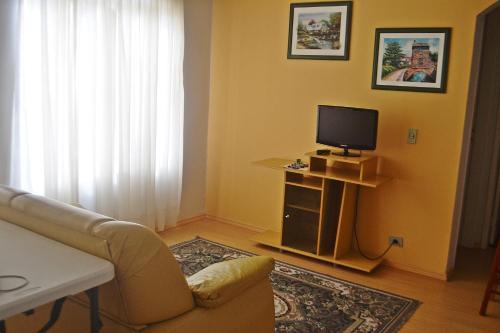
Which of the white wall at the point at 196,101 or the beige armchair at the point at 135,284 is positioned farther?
the white wall at the point at 196,101

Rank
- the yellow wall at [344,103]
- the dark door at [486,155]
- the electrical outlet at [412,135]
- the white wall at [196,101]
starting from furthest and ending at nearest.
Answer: the white wall at [196,101]
the dark door at [486,155]
the electrical outlet at [412,135]
the yellow wall at [344,103]

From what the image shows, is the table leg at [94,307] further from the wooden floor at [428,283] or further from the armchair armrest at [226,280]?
the wooden floor at [428,283]

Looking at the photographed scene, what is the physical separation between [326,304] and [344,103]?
175 centimetres

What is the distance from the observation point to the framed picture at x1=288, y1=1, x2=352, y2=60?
425 cm

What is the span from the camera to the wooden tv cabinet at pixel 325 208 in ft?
13.2

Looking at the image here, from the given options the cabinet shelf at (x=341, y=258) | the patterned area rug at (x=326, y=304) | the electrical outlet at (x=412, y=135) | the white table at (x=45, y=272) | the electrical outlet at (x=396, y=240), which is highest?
the electrical outlet at (x=412, y=135)

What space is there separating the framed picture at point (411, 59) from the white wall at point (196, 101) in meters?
1.72

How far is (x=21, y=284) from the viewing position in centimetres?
158

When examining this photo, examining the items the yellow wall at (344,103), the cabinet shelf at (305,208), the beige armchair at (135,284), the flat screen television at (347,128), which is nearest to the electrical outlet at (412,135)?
the yellow wall at (344,103)

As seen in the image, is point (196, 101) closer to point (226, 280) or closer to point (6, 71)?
point (6, 71)

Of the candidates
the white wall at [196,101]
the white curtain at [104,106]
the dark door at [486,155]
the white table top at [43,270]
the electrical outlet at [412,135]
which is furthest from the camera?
the white wall at [196,101]

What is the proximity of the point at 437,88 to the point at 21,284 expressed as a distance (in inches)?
130

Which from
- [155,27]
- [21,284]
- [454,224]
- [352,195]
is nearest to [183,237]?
[352,195]

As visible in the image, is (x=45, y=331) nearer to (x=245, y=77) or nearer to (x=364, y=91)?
(x=364, y=91)
